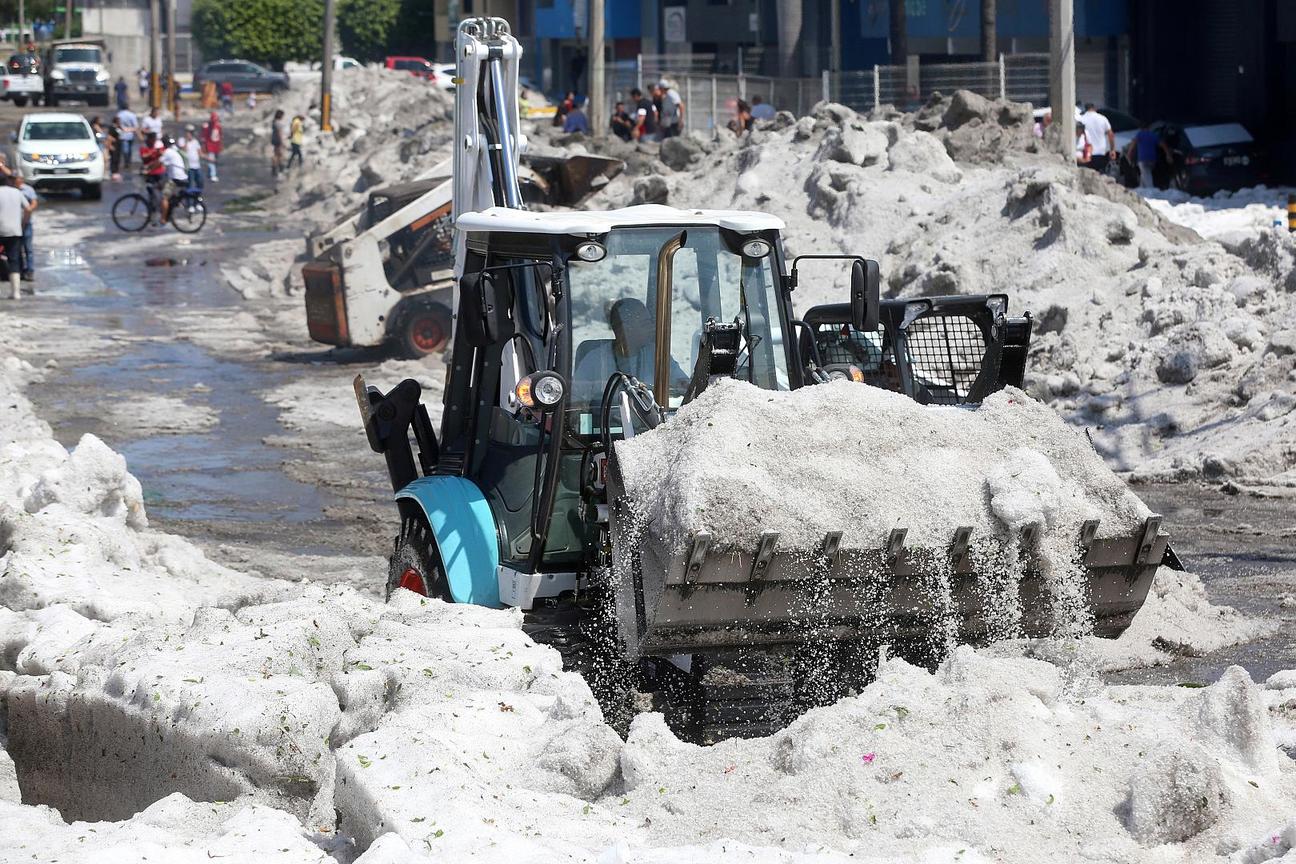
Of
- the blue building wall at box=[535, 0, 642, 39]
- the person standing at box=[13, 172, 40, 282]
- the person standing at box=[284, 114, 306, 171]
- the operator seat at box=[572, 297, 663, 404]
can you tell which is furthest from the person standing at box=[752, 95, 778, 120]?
the operator seat at box=[572, 297, 663, 404]

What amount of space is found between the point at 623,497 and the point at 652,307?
3.82 feet

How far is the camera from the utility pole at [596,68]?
29.3 m

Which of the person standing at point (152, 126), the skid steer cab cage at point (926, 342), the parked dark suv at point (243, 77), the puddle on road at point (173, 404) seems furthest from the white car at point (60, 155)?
the skid steer cab cage at point (926, 342)

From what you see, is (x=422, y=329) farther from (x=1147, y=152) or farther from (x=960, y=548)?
(x=1147, y=152)

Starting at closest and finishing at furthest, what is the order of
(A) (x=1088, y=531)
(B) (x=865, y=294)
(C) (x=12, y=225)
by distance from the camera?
(A) (x=1088, y=531), (B) (x=865, y=294), (C) (x=12, y=225)

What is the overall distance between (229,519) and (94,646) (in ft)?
17.4

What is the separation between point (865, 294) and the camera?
24.5 ft

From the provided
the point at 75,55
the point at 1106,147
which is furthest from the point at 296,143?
the point at 75,55

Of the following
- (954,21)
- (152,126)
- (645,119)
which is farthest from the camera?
(152,126)

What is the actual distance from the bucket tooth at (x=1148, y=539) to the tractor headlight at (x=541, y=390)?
7.66ft

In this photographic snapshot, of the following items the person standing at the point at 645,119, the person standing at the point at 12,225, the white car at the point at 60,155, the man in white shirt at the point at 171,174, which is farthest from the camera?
the white car at the point at 60,155

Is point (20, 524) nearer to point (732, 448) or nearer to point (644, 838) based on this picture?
point (732, 448)

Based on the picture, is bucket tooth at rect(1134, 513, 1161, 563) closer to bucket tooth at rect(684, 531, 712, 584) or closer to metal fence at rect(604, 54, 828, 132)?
bucket tooth at rect(684, 531, 712, 584)

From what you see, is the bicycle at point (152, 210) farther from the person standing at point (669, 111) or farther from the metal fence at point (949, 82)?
the metal fence at point (949, 82)
